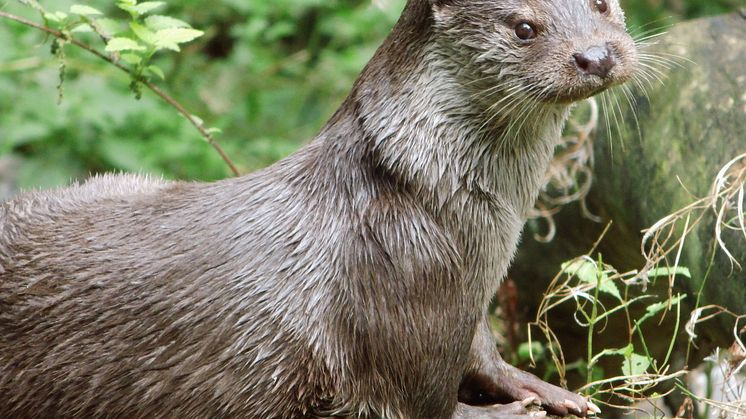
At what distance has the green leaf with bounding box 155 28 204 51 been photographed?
129 inches

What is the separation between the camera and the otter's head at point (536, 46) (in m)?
2.60

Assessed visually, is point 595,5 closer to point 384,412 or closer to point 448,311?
point 448,311

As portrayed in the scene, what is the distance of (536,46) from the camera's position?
8.78ft

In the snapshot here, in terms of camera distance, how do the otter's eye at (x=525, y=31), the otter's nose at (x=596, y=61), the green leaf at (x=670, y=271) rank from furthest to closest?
the green leaf at (x=670, y=271), the otter's eye at (x=525, y=31), the otter's nose at (x=596, y=61)

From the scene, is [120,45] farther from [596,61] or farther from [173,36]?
[596,61]

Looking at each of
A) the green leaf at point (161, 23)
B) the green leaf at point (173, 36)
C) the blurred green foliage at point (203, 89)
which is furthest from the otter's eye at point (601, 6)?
the blurred green foliage at point (203, 89)

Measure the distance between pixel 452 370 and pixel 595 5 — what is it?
1025 mm

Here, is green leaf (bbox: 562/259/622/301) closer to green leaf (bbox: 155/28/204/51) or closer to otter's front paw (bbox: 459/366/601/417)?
otter's front paw (bbox: 459/366/601/417)

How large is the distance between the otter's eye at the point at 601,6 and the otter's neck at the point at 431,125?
0.28 m

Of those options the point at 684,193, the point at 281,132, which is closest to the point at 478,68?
the point at 684,193

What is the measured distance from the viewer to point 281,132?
6598 millimetres

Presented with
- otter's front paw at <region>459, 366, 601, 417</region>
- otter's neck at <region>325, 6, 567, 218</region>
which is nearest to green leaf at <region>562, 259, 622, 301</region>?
otter's front paw at <region>459, 366, 601, 417</region>

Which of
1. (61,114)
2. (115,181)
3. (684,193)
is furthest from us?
(61,114)

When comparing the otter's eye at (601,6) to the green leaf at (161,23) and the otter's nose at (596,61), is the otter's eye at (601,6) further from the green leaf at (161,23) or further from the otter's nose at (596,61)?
the green leaf at (161,23)
